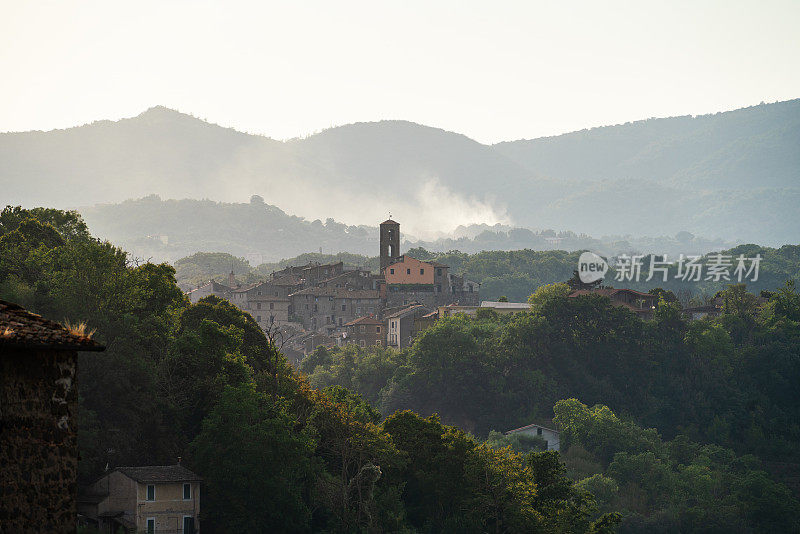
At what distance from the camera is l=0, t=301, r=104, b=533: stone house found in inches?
254

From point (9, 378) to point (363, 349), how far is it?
285 feet

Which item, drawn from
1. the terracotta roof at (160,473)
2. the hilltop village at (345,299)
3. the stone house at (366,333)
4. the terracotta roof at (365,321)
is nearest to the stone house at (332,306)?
the hilltop village at (345,299)

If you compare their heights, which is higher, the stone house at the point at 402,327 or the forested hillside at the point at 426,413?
the stone house at the point at 402,327

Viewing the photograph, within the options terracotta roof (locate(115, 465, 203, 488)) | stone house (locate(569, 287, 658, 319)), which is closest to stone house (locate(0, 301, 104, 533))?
terracotta roof (locate(115, 465, 203, 488))

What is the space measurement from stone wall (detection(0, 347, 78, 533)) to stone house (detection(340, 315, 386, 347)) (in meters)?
91.5

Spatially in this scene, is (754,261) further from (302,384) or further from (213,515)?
(213,515)

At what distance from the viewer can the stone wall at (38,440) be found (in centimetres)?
654

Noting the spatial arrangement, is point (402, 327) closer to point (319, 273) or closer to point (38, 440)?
point (319, 273)

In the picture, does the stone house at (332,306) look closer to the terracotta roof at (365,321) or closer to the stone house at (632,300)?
the terracotta roof at (365,321)

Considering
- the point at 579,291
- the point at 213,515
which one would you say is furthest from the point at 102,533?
the point at 579,291

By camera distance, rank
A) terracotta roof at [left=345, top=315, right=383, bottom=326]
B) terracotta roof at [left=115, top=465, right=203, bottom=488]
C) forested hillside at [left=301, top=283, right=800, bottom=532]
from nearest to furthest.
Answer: terracotta roof at [left=115, top=465, right=203, bottom=488] < forested hillside at [left=301, top=283, right=800, bottom=532] < terracotta roof at [left=345, top=315, right=383, bottom=326]

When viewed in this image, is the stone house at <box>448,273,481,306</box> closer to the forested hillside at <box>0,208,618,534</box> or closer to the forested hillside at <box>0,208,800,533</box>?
the forested hillside at <box>0,208,800,533</box>

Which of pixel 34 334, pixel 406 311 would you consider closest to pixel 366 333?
pixel 406 311

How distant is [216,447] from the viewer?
121 ft
